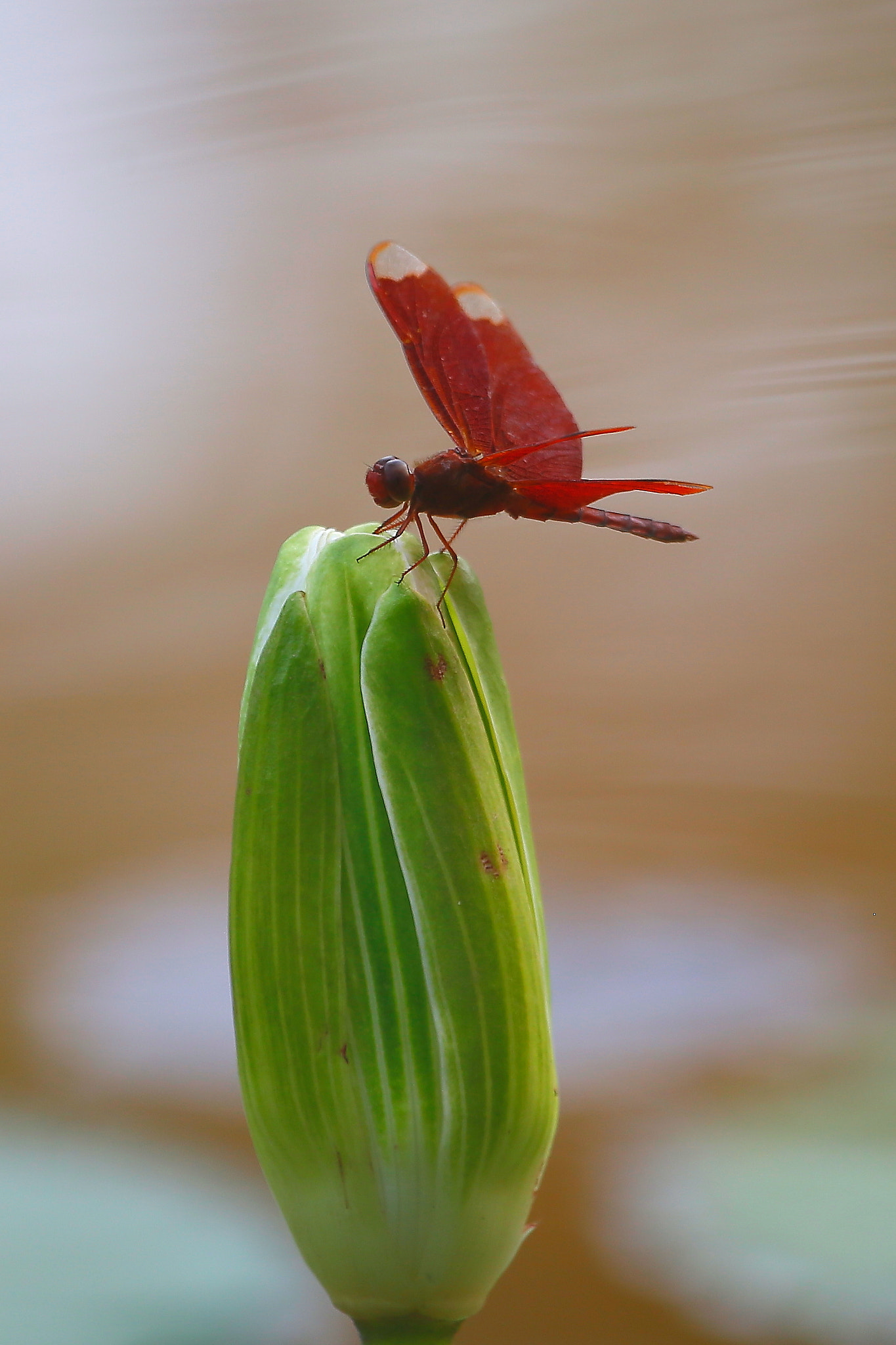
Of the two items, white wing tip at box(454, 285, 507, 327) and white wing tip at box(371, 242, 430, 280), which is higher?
white wing tip at box(454, 285, 507, 327)

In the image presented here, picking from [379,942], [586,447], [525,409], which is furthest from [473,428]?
[586,447]

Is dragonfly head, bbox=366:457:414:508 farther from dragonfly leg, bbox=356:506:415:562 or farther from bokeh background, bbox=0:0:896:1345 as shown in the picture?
bokeh background, bbox=0:0:896:1345

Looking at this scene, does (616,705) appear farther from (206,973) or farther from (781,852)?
(206,973)

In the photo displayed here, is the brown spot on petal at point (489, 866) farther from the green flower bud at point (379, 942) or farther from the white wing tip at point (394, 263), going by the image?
the white wing tip at point (394, 263)

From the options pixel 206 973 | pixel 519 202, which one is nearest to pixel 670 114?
pixel 519 202

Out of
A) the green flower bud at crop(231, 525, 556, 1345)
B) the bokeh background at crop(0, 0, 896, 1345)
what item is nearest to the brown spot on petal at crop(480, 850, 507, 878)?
the green flower bud at crop(231, 525, 556, 1345)

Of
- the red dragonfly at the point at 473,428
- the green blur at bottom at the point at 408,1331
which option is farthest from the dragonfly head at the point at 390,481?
the green blur at bottom at the point at 408,1331
